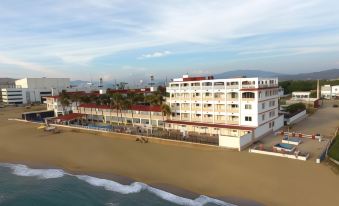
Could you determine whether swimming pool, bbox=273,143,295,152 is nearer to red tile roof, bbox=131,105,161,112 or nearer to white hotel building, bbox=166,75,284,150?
white hotel building, bbox=166,75,284,150

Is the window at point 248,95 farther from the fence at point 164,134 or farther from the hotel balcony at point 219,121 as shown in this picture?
the fence at point 164,134

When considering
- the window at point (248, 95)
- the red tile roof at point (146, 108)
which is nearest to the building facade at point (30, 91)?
the red tile roof at point (146, 108)

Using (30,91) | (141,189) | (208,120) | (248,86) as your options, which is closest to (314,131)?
(248,86)

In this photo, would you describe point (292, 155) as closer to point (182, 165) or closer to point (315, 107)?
point (182, 165)

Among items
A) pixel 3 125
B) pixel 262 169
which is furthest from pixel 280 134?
pixel 3 125

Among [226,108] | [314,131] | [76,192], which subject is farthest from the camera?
[314,131]

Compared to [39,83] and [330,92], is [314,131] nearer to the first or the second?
[330,92]
